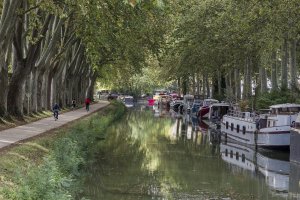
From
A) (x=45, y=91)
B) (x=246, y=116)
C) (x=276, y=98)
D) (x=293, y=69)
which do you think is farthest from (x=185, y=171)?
(x=45, y=91)

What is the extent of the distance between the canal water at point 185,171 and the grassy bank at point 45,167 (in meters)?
1.06

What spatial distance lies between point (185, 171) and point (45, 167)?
12.5 meters

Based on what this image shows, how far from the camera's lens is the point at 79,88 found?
72062 mm

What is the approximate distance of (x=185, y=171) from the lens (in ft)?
89.4

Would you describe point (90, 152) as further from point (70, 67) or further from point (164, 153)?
point (70, 67)

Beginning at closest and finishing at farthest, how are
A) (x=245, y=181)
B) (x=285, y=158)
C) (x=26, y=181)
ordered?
(x=26, y=181) < (x=245, y=181) < (x=285, y=158)

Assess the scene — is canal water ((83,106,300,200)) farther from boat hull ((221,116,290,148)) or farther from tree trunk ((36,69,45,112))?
tree trunk ((36,69,45,112))

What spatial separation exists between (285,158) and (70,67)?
1100 inches

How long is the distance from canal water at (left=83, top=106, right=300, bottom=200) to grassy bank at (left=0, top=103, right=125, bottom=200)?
1.06 meters

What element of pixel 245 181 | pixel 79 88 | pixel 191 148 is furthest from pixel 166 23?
pixel 79 88

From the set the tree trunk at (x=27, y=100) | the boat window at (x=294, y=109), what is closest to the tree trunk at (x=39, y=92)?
the tree trunk at (x=27, y=100)

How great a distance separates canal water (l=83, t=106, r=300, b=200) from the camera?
862 inches

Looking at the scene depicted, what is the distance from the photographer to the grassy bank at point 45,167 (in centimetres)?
1372

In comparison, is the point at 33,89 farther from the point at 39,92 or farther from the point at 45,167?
the point at 45,167
